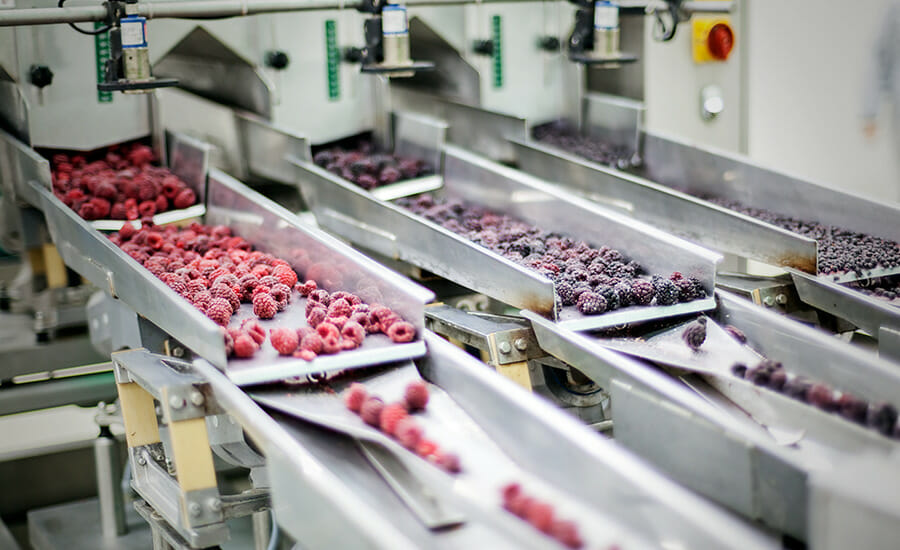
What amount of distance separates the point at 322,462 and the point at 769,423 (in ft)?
3.00

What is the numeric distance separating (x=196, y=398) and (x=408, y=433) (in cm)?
46

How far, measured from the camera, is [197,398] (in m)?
1.95

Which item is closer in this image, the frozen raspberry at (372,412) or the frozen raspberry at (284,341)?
the frozen raspberry at (372,412)

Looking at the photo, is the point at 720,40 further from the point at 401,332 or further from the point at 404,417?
the point at 404,417

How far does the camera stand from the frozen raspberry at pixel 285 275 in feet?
8.11

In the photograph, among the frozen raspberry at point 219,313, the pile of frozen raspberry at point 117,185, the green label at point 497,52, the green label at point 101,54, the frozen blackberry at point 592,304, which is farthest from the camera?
the green label at point 497,52

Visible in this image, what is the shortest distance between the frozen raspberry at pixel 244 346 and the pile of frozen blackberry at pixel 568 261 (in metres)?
0.77

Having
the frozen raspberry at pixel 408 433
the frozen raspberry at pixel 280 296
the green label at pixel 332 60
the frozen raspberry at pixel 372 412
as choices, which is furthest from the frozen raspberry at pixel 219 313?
the green label at pixel 332 60

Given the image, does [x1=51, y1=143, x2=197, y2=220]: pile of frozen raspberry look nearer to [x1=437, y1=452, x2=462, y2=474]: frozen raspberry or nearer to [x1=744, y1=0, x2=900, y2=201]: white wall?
[x1=437, y1=452, x2=462, y2=474]: frozen raspberry

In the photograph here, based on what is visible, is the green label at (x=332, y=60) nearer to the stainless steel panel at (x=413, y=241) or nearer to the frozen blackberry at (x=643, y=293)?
the stainless steel panel at (x=413, y=241)

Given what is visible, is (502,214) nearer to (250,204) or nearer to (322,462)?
(250,204)

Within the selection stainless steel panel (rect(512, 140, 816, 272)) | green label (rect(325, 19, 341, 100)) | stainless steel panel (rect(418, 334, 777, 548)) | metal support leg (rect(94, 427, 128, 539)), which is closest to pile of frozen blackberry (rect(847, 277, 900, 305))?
stainless steel panel (rect(512, 140, 816, 272))

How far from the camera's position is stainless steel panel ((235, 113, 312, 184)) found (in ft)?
10.7

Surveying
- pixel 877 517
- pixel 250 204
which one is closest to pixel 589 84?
pixel 250 204
